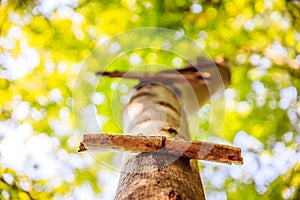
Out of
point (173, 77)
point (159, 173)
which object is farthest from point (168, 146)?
point (173, 77)

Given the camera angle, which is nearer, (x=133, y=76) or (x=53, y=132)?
(x=133, y=76)

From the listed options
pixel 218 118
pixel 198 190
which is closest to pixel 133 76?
pixel 218 118

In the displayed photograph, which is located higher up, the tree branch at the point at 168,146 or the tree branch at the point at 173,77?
the tree branch at the point at 173,77

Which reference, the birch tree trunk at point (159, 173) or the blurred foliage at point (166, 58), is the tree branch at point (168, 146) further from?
the blurred foliage at point (166, 58)

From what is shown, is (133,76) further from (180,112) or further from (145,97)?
(180,112)

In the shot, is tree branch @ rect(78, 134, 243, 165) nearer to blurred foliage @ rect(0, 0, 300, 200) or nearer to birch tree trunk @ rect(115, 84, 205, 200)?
birch tree trunk @ rect(115, 84, 205, 200)

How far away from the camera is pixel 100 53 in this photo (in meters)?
4.22

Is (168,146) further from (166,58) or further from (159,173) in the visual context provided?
(166,58)

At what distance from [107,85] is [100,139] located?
2.95m

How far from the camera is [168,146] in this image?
1429 mm

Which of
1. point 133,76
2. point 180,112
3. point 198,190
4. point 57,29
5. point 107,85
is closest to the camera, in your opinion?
point 198,190

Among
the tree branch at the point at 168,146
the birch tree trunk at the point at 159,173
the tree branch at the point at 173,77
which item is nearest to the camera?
the birch tree trunk at the point at 159,173

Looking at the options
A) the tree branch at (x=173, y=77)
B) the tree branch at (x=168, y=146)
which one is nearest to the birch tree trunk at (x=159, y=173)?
the tree branch at (x=168, y=146)

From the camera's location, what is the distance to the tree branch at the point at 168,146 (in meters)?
1.43
